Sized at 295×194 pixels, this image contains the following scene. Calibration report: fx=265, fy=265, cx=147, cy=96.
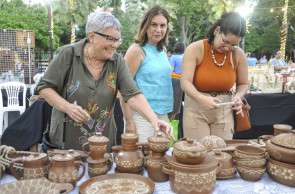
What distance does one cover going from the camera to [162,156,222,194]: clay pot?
1.16 meters

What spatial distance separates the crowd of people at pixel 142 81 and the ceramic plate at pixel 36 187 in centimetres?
44

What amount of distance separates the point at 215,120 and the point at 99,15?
1142mm

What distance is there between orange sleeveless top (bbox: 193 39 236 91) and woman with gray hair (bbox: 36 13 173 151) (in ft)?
1.70

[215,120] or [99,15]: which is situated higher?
[99,15]

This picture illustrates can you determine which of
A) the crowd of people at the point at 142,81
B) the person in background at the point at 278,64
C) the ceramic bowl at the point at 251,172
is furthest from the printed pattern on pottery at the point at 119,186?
the person in background at the point at 278,64

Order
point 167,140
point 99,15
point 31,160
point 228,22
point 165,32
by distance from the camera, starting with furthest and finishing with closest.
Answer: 1. point 165,32
2. point 228,22
3. point 99,15
4. point 167,140
5. point 31,160

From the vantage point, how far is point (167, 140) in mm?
1358

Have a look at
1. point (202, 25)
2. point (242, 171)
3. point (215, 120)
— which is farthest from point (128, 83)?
point (202, 25)

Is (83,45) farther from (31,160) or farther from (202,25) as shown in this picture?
(202,25)

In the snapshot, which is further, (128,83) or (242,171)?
(128,83)

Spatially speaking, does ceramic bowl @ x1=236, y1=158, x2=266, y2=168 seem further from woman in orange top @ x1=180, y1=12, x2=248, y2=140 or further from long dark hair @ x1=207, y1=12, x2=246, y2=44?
long dark hair @ x1=207, y1=12, x2=246, y2=44

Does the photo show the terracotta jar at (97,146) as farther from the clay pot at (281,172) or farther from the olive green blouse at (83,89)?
the clay pot at (281,172)

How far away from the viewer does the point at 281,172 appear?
1.34 meters

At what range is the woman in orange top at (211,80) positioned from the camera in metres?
1.97
